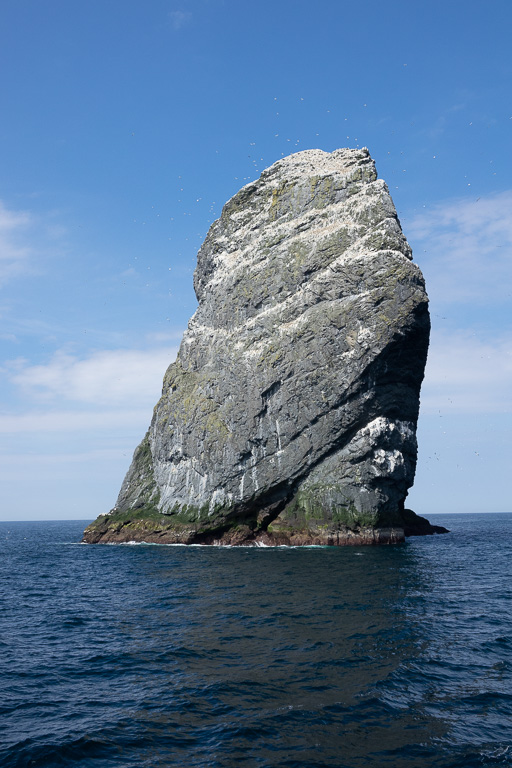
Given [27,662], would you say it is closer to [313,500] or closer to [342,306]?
[313,500]

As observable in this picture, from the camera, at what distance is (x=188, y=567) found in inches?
1463

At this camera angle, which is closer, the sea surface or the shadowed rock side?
the sea surface

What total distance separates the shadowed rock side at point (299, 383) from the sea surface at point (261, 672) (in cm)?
1763

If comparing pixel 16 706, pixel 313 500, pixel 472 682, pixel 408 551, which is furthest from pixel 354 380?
pixel 16 706

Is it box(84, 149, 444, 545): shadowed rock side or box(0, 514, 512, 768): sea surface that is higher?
box(84, 149, 444, 545): shadowed rock side

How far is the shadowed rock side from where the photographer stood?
4744 centimetres

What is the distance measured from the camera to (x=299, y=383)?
49938 millimetres

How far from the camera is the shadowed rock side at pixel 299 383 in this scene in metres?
47.4

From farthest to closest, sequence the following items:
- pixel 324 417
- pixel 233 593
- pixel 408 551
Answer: pixel 324 417 < pixel 408 551 < pixel 233 593

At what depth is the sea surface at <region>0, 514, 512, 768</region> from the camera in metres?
11.3

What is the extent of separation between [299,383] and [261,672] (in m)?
35.6

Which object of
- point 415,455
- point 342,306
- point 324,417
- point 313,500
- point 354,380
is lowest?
point 313,500

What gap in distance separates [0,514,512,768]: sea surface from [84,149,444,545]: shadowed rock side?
1763cm

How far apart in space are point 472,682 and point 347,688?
370 centimetres
